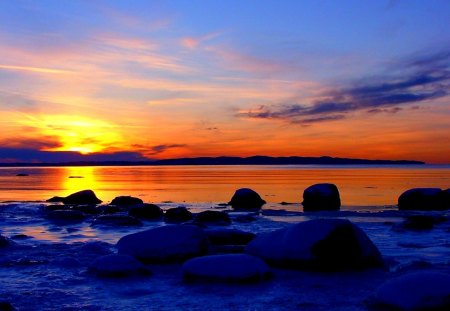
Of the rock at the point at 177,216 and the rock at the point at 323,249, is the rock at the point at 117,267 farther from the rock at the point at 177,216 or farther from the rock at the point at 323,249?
the rock at the point at 177,216

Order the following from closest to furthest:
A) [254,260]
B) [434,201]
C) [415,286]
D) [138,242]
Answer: [415,286] → [254,260] → [138,242] → [434,201]

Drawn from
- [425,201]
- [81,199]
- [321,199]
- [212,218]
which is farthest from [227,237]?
[81,199]

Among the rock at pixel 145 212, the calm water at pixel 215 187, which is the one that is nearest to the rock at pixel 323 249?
the rock at pixel 145 212

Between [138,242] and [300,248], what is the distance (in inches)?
124

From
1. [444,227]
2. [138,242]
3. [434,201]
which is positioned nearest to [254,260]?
[138,242]

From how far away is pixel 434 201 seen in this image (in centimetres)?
2348

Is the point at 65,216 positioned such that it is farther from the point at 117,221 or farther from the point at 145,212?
the point at 117,221

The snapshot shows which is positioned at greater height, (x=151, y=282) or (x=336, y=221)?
(x=336, y=221)

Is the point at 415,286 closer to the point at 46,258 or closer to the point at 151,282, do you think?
the point at 151,282

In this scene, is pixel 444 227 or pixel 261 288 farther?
pixel 444 227

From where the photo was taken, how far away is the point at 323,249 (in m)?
9.58

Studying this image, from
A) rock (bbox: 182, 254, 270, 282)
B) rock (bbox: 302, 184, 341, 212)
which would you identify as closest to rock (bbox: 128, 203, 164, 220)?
rock (bbox: 302, 184, 341, 212)

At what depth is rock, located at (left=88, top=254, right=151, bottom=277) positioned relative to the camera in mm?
8836

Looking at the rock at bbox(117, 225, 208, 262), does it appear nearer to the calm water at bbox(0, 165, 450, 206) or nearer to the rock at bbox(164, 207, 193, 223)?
the rock at bbox(164, 207, 193, 223)
